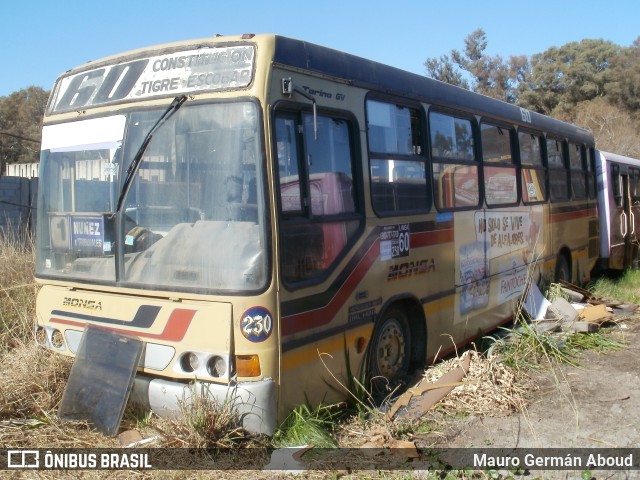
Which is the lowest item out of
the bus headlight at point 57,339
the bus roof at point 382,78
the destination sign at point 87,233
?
the bus headlight at point 57,339

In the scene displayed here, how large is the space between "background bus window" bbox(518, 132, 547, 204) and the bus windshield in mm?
5266

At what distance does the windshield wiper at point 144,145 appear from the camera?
14.3 ft

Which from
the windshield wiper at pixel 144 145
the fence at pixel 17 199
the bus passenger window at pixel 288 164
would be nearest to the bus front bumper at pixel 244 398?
the bus passenger window at pixel 288 164

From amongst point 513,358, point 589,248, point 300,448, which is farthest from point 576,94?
point 300,448

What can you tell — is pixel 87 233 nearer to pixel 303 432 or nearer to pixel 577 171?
pixel 303 432

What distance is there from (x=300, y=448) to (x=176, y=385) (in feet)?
3.06

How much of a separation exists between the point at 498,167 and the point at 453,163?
127 centimetres

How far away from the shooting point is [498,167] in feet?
25.1

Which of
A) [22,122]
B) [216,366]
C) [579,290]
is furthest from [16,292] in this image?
[22,122]

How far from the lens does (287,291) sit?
4246 mm

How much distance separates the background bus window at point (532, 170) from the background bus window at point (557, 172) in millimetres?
361

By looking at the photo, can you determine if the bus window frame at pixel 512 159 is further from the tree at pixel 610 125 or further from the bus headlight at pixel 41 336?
the tree at pixel 610 125

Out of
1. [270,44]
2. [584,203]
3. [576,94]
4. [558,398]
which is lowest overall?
[558,398]

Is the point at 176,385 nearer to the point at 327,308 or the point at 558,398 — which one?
the point at 327,308
